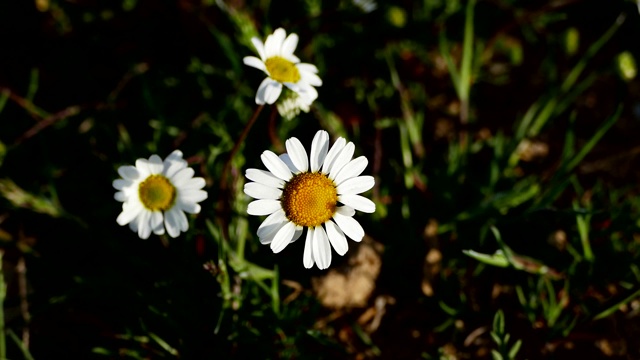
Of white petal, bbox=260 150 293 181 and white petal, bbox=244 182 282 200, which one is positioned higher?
white petal, bbox=260 150 293 181

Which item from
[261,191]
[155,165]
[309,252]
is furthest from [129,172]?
[309,252]

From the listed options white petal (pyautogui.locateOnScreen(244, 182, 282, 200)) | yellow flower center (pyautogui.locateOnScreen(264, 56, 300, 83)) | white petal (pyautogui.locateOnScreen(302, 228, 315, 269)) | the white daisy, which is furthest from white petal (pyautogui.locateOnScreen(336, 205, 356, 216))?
yellow flower center (pyautogui.locateOnScreen(264, 56, 300, 83))

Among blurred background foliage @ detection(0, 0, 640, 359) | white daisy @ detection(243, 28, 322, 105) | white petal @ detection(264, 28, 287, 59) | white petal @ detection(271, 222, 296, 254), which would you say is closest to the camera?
white petal @ detection(271, 222, 296, 254)

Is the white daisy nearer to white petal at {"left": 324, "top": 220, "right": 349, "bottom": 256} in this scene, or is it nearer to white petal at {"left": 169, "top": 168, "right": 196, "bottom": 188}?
white petal at {"left": 169, "top": 168, "right": 196, "bottom": 188}

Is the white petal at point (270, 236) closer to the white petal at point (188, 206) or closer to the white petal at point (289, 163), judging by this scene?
the white petal at point (289, 163)

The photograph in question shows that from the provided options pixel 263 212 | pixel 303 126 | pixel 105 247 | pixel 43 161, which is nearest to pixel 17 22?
pixel 43 161

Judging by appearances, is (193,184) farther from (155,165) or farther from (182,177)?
(155,165)

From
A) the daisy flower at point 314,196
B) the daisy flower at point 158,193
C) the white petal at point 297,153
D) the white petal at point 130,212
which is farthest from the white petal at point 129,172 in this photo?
the white petal at point 297,153
